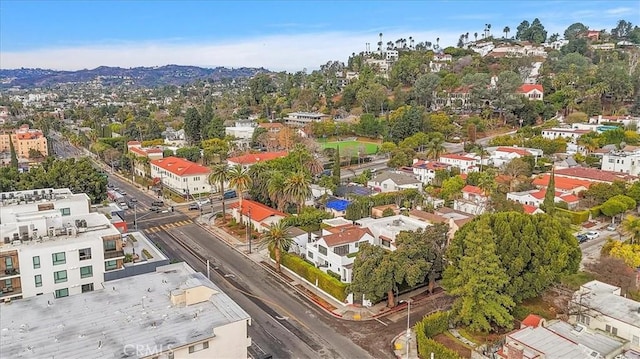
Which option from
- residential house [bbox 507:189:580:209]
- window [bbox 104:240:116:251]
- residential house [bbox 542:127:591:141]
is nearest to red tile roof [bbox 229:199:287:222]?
window [bbox 104:240:116:251]

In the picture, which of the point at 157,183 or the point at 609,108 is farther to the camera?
the point at 609,108

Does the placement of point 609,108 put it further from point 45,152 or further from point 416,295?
point 45,152

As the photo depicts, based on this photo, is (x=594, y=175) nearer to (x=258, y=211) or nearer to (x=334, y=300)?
(x=258, y=211)

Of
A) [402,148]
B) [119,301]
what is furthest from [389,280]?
[402,148]

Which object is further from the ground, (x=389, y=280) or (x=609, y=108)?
(x=609, y=108)

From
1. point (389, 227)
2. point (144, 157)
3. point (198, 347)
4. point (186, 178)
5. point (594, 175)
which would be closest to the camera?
point (198, 347)

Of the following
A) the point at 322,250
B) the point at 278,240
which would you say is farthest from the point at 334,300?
the point at 278,240
